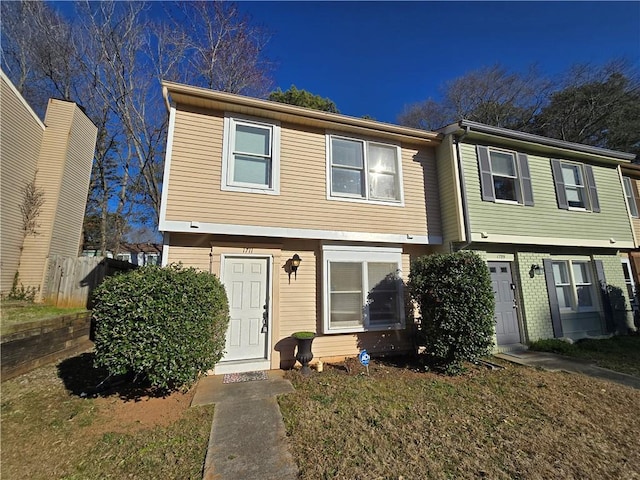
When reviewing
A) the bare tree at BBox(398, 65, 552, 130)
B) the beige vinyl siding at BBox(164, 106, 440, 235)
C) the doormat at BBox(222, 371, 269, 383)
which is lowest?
the doormat at BBox(222, 371, 269, 383)

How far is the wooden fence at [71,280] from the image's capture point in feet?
26.1

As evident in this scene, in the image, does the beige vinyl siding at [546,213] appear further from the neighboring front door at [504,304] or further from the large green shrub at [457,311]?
the large green shrub at [457,311]

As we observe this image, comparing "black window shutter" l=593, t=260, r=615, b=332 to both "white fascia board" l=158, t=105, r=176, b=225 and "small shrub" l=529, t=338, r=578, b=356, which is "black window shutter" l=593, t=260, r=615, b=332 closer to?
"small shrub" l=529, t=338, r=578, b=356

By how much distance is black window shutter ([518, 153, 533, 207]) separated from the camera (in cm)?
773

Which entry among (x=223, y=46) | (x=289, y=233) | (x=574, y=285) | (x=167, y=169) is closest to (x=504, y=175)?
(x=574, y=285)

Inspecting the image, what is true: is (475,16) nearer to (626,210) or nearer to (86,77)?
(626,210)

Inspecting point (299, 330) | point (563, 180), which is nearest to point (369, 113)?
point (563, 180)

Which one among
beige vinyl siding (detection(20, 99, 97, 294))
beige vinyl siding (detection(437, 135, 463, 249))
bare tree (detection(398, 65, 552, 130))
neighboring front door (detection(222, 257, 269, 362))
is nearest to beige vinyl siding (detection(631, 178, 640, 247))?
beige vinyl siding (detection(437, 135, 463, 249))

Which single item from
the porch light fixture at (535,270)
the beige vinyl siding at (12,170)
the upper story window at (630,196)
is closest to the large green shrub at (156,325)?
the beige vinyl siding at (12,170)

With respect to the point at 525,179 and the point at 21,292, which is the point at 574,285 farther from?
the point at 21,292

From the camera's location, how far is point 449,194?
7.16 m

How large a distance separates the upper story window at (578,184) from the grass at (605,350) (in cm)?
396

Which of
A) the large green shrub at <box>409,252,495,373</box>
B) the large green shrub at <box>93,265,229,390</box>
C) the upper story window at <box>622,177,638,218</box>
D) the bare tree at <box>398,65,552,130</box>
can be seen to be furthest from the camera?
the bare tree at <box>398,65,552,130</box>

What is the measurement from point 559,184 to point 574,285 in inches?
122
